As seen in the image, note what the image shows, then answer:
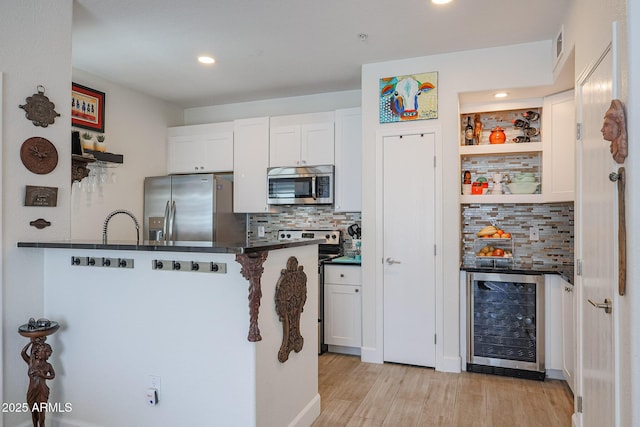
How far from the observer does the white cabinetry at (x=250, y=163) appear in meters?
4.68

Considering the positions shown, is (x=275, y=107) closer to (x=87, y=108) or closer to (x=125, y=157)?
(x=125, y=157)

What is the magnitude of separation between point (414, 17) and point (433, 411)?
2777 mm

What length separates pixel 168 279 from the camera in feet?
7.13

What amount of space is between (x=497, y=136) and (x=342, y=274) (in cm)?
200

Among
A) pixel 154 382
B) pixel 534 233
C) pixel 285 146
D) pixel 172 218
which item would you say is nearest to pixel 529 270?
pixel 534 233

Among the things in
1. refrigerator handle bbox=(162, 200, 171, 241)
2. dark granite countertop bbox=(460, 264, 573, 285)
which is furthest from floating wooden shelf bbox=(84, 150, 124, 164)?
dark granite countertop bbox=(460, 264, 573, 285)

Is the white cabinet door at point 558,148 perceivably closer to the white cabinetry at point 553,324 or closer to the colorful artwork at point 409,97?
the white cabinetry at point 553,324

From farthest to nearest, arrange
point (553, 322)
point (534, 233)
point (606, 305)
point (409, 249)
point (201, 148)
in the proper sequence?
point (201, 148)
point (534, 233)
point (409, 249)
point (553, 322)
point (606, 305)

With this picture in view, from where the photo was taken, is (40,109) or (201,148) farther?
(201,148)

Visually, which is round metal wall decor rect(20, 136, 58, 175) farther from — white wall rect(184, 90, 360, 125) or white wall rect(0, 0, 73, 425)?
white wall rect(184, 90, 360, 125)

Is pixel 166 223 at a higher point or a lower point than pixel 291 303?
higher

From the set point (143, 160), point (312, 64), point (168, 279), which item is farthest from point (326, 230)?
point (168, 279)

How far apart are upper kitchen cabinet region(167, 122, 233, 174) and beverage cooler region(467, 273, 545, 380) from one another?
3.09 metres

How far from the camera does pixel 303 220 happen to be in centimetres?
487
